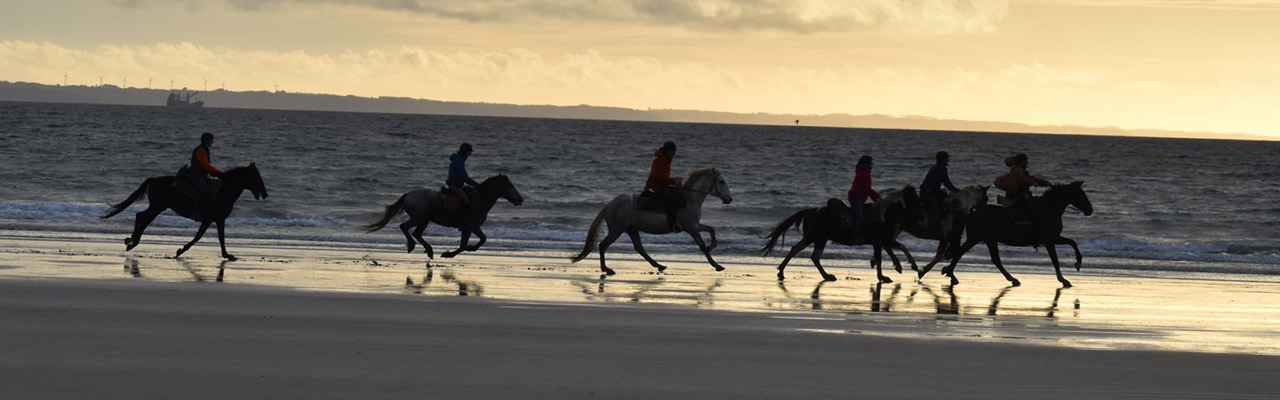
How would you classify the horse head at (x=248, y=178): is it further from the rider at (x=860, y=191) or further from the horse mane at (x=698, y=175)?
the rider at (x=860, y=191)

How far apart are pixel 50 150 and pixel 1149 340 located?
55684 mm

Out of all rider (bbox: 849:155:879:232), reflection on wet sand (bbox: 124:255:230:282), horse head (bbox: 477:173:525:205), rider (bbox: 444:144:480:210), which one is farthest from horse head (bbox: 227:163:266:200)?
rider (bbox: 849:155:879:232)

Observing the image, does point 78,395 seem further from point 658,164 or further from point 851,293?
point 658,164

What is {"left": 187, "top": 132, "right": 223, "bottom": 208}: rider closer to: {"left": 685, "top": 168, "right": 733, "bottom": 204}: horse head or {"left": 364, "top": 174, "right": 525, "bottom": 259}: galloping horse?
{"left": 364, "top": 174, "right": 525, "bottom": 259}: galloping horse

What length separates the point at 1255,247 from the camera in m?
29.0

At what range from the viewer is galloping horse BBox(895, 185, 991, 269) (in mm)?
17969

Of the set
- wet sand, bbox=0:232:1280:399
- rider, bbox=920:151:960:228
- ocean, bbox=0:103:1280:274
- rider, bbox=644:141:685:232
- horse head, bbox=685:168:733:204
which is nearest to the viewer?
wet sand, bbox=0:232:1280:399

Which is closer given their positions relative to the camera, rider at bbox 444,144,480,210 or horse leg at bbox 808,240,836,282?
horse leg at bbox 808,240,836,282

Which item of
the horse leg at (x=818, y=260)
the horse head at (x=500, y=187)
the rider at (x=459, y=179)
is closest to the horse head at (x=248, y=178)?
the rider at (x=459, y=179)

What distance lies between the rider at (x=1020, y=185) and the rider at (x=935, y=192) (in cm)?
72

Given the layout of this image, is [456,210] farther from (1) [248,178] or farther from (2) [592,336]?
(2) [592,336]

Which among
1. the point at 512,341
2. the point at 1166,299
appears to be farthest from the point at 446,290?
the point at 1166,299

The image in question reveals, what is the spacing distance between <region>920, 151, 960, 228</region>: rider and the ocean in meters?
3.81

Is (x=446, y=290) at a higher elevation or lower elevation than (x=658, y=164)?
lower
